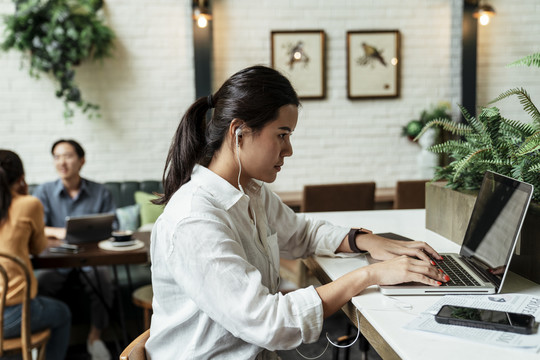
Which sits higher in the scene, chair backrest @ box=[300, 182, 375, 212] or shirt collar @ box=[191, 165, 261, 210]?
shirt collar @ box=[191, 165, 261, 210]

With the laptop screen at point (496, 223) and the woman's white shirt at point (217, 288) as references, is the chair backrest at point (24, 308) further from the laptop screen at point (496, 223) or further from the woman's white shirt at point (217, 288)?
the laptop screen at point (496, 223)

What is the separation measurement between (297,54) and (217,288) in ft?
11.5

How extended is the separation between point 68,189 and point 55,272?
0.60 m

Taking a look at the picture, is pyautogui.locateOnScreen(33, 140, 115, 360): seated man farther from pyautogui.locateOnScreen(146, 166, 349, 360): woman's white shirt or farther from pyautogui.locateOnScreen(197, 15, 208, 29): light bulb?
pyautogui.locateOnScreen(146, 166, 349, 360): woman's white shirt

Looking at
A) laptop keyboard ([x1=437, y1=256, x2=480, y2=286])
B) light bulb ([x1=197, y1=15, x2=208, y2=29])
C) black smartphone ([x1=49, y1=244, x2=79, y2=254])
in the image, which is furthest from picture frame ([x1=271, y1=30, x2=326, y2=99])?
laptop keyboard ([x1=437, y1=256, x2=480, y2=286])

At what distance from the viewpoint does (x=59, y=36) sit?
12.9 feet

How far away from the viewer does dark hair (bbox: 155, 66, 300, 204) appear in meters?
1.35

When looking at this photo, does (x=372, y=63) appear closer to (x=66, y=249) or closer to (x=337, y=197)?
(x=337, y=197)

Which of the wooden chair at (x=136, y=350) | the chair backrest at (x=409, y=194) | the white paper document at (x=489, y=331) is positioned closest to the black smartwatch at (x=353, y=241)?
the white paper document at (x=489, y=331)

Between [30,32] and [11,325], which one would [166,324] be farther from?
[30,32]

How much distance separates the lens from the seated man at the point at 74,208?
3152mm

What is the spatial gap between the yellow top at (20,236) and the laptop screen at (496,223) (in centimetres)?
195

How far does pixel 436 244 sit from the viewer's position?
1.75 meters

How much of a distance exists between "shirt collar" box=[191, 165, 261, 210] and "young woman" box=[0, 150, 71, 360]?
1497 mm
